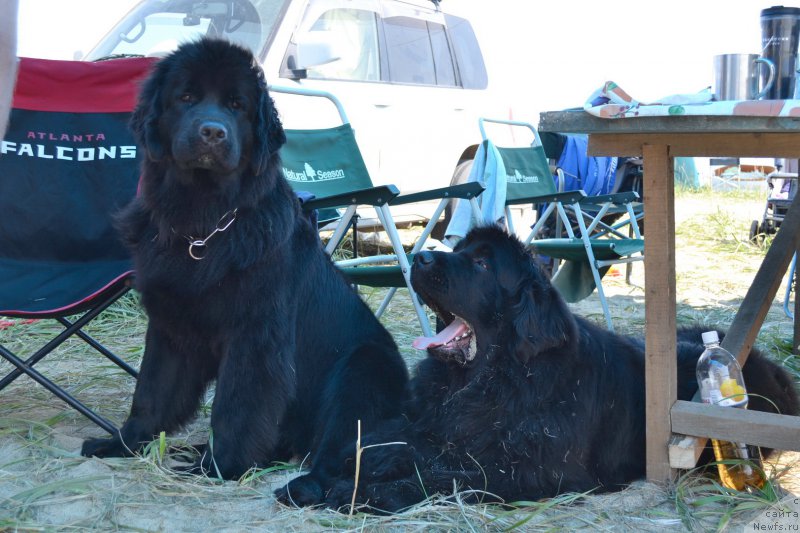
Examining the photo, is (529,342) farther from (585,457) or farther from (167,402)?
(167,402)

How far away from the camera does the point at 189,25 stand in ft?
17.9

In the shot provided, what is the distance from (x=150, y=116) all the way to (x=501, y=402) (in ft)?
4.57

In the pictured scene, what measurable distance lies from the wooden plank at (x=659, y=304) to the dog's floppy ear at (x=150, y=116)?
1485 millimetres

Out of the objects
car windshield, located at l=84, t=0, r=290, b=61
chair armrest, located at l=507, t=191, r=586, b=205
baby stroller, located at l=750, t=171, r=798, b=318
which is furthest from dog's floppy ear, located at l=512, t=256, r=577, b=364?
baby stroller, located at l=750, t=171, r=798, b=318

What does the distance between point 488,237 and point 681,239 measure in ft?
25.1

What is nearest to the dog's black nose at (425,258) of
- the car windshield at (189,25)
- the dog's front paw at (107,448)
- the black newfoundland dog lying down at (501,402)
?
the black newfoundland dog lying down at (501,402)

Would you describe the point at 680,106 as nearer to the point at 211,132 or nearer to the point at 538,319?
the point at 538,319

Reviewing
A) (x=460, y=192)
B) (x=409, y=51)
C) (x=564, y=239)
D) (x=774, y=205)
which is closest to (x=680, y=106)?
(x=460, y=192)

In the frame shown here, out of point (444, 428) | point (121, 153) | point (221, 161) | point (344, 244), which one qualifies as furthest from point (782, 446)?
point (344, 244)

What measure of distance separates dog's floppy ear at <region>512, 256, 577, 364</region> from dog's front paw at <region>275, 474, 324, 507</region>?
71 centimetres

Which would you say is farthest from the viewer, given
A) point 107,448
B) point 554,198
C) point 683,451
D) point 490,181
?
point 554,198

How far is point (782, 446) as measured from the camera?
2289 mm

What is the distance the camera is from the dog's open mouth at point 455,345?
2.43 m

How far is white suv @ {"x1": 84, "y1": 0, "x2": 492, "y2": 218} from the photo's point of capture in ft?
17.8
